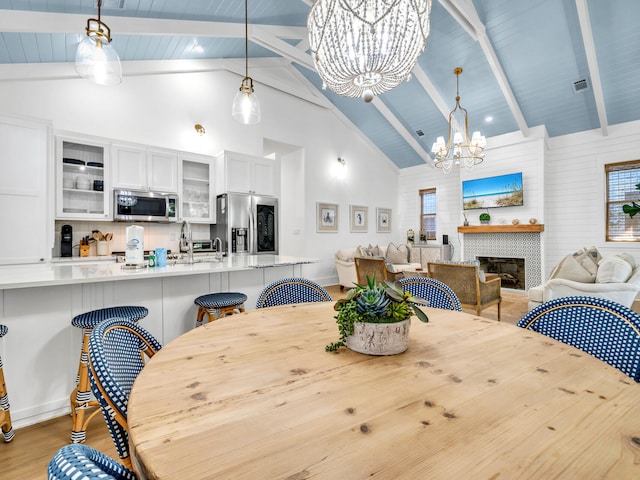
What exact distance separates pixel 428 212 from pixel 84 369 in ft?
25.1

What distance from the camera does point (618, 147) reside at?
5336 mm

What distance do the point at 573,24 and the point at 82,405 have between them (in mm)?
6671

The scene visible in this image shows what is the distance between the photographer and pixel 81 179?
12.5ft

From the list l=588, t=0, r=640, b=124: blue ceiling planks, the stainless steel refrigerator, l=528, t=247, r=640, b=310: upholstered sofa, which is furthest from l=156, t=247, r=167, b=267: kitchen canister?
l=588, t=0, r=640, b=124: blue ceiling planks

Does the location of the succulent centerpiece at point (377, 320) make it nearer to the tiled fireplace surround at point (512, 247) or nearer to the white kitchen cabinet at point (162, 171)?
the white kitchen cabinet at point (162, 171)

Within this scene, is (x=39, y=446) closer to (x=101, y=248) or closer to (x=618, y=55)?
(x=101, y=248)

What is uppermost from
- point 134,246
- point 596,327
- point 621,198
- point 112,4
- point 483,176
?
point 112,4

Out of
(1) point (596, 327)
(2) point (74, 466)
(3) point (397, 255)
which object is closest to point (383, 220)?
(3) point (397, 255)

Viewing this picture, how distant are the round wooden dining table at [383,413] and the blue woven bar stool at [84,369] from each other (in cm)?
113

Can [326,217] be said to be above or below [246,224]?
above

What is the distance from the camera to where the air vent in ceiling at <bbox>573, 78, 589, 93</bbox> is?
4.88 meters

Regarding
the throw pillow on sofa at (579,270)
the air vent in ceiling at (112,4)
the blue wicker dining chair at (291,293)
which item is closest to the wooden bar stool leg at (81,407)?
the blue wicker dining chair at (291,293)

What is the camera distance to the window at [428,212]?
311 inches

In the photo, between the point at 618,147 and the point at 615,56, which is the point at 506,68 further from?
the point at 618,147
